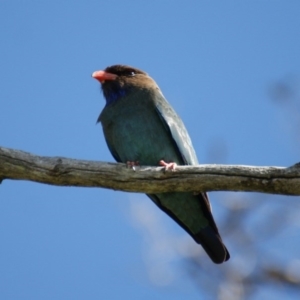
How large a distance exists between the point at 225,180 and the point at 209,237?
1.39 metres

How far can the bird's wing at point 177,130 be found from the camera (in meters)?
8.19

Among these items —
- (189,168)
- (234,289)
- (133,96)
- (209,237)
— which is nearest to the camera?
(234,289)

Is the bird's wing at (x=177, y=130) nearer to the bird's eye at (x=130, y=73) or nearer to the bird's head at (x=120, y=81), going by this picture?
the bird's head at (x=120, y=81)

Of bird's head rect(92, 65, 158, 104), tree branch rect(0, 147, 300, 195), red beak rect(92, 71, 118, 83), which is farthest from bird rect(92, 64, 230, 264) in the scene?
tree branch rect(0, 147, 300, 195)

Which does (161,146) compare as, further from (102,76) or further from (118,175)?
(102,76)

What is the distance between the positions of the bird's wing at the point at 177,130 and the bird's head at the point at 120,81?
41cm

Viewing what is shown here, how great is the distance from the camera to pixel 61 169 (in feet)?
23.1

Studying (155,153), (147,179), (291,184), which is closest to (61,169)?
(147,179)

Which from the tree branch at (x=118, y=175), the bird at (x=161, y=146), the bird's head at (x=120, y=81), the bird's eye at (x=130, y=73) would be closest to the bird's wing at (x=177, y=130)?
the bird at (x=161, y=146)

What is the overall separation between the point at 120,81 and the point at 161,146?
1.16 meters

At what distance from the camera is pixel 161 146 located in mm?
8156

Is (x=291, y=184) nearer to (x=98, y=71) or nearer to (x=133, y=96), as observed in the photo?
(x=133, y=96)

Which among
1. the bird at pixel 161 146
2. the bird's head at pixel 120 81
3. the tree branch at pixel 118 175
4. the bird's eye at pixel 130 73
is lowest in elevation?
the tree branch at pixel 118 175

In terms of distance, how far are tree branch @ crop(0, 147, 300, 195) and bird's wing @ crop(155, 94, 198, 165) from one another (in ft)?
3.66
